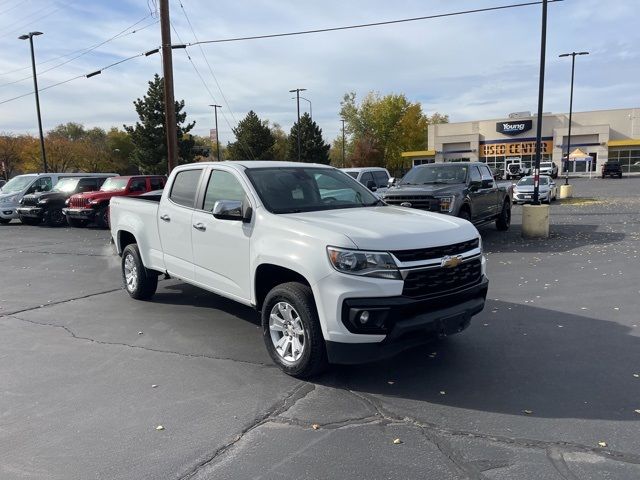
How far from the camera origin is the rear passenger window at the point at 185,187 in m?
5.95

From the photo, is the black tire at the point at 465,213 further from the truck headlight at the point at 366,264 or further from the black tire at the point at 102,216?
the black tire at the point at 102,216

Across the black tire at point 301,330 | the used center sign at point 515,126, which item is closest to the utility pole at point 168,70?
the black tire at point 301,330

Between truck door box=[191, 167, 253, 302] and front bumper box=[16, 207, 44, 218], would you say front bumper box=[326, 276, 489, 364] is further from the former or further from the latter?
front bumper box=[16, 207, 44, 218]

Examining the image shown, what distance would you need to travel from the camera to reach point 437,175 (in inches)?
490

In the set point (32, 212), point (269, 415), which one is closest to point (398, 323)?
point (269, 415)

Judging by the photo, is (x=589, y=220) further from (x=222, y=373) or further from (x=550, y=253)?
(x=222, y=373)

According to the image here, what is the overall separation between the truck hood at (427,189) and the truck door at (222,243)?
6.28 m

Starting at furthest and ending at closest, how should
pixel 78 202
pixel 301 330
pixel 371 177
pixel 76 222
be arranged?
pixel 76 222 < pixel 78 202 < pixel 371 177 < pixel 301 330

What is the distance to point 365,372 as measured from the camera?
4598 mm

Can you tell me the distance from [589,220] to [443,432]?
49.5 ft

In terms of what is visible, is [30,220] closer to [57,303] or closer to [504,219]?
[57,303]

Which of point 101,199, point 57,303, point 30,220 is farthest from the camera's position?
A: point 30,220

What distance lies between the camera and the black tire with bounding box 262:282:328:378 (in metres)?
4.16

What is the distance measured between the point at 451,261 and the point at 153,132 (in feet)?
163
